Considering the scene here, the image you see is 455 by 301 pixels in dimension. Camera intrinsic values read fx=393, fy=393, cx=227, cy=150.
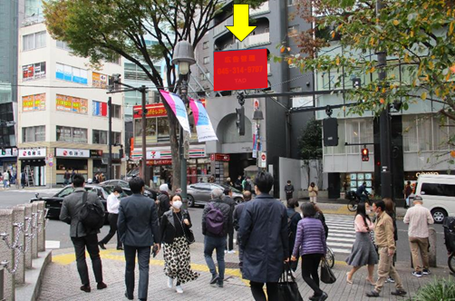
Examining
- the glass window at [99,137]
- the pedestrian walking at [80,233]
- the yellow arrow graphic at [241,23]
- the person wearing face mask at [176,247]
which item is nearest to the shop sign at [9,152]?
the glass window at [99,137]

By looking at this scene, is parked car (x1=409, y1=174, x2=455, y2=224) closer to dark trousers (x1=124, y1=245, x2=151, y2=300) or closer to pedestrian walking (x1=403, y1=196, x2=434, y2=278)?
pedestrian walking (x1=403, y1=196, x2=434, y2=278)

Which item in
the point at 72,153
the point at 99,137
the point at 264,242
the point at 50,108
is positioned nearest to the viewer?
the point at 264,242

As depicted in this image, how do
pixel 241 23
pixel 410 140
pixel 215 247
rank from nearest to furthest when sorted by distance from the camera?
pixel 215 247 → pixel 241 23 → pixel 410 140

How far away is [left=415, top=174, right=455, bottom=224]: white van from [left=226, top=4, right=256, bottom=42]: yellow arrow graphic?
35.9 ft

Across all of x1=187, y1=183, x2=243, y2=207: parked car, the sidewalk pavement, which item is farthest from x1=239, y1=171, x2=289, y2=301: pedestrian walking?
x1=187, y1=183, x2=243, y2=207: parked car

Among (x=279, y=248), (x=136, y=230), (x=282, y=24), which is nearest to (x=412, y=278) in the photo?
(x=279, y=248)

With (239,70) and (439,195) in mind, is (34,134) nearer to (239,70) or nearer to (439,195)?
(239,70)

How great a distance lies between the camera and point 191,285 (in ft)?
23.9

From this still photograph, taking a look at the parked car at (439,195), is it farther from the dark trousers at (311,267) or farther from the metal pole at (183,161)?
the dark trousers at (311,267)

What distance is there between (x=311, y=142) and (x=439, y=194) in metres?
16.7

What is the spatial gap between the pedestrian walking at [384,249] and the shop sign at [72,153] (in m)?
41.3

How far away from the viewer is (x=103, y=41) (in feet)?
70.4

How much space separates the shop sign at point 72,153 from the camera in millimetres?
43062

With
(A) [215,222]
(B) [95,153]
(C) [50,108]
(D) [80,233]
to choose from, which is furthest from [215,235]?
(B) [95,153]
